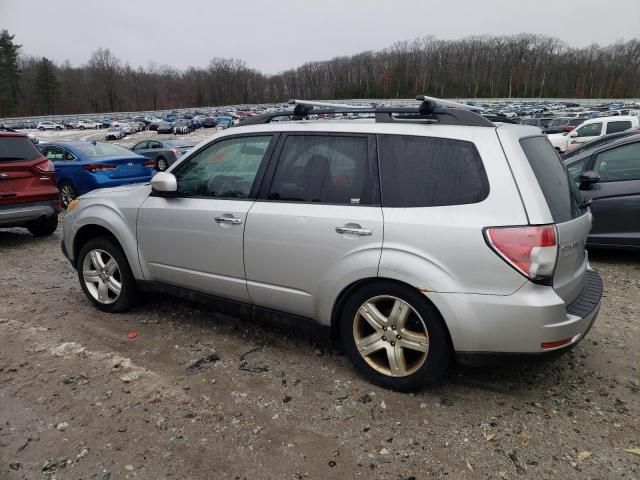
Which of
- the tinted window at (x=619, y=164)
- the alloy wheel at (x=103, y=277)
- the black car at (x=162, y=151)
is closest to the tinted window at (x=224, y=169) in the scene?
the alloy wheel at (x=103, y=277)

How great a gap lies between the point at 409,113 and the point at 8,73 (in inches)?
4966

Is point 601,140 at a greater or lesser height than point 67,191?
greater

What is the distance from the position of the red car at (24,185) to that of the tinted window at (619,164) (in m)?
7.88

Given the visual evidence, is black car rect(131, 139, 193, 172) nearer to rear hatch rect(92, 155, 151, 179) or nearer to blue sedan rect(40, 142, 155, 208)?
blue sedan rect(40, 142, 155, 208)

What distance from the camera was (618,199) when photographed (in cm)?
560

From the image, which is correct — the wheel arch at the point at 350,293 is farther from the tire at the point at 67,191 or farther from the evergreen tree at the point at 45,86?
the evergreen tree at the point at 45,86

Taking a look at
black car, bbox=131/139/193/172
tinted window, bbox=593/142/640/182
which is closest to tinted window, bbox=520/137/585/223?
tinted window, bbox=593/142/640/182

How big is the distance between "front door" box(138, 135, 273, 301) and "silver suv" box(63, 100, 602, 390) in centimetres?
1

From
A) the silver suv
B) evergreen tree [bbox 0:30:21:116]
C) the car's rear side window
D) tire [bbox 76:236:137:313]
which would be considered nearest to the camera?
the silver suv

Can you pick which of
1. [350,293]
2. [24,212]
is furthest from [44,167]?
[350,293]

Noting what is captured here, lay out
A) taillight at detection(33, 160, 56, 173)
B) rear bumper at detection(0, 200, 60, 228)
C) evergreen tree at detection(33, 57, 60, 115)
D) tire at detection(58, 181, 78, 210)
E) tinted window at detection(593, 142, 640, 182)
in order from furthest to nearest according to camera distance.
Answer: evergreen tree at detection(33, 57, 60, 115) → tire at detection(58, 181, 78, 210) → taillight at detection(33, 160, 56, 173) → rear bumper at detection(0, 200, 60, 228) → tinted window at detection(593, 142, 640, 182)

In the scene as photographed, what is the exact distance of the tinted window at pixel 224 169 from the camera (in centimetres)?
352

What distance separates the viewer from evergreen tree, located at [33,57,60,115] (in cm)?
10650

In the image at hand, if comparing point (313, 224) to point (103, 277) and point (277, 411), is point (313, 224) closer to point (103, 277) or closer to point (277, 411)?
point (277, 411)
